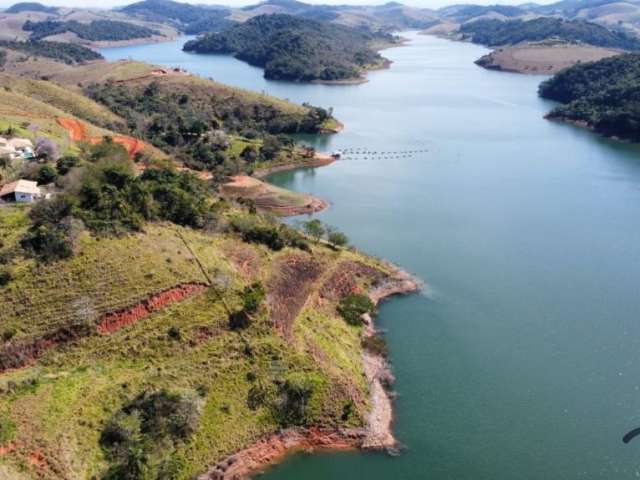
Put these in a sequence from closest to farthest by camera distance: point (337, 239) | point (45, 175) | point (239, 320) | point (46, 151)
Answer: point (239, 320) → point (45, 175) → point (337, 239) → point (46, 151)

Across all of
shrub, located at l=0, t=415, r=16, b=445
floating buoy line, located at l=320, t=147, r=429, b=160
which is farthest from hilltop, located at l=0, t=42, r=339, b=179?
shrub, located at l=0, t=415, r=16, b=445

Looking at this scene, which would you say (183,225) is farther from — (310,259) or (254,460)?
(254,460)

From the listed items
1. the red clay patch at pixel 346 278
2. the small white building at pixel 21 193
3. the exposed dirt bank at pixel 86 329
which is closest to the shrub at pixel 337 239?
the red clay patch at pixel 346 278

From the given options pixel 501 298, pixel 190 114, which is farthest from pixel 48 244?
pixel 190 114

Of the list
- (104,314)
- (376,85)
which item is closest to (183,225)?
(104,314)

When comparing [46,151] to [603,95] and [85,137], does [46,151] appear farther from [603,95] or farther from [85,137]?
[603,95]
